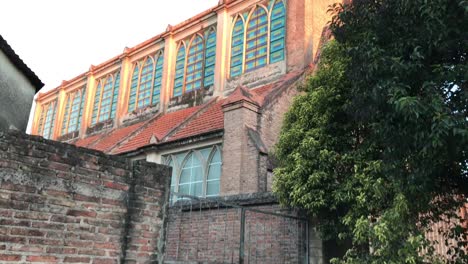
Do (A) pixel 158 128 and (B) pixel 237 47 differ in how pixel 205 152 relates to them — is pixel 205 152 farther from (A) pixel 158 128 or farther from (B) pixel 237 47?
(B) pixel 237 47

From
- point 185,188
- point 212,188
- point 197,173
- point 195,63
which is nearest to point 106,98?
point 195,63

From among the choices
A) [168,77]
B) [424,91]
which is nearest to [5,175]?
[424,91]

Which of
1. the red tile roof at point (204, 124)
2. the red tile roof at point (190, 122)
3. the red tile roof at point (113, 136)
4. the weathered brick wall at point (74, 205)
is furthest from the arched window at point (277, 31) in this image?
the weathered brick wall at point (74, 205)

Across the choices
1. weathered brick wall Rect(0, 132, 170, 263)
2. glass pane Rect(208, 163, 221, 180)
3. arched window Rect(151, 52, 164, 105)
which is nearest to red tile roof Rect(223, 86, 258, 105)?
glass pane Rect(208, 163, 221, 180)

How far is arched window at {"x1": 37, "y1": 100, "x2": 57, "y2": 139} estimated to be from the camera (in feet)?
107

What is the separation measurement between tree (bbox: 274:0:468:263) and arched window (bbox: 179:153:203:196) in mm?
6149

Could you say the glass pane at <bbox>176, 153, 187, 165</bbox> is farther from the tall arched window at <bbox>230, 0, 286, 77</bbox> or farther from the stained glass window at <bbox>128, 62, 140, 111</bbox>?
the stained glass window at <bbox>128, 62, 140, 111</bbox>

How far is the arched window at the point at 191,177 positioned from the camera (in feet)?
49.8

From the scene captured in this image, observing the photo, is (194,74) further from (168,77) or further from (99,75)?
(99,75)

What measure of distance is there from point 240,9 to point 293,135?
41.2 ft

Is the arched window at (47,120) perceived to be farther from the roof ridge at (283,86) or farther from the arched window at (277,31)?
the roof ridge at (283,86)

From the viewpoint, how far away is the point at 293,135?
9.42 metres

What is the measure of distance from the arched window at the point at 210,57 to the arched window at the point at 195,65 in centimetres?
41

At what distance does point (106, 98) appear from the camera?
1099 inches
